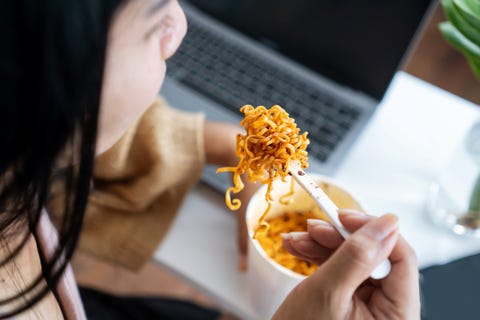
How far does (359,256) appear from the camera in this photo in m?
0.35

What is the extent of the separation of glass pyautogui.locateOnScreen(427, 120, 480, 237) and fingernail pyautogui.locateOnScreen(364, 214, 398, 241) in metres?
0.33

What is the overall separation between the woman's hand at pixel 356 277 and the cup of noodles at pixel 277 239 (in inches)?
1.3

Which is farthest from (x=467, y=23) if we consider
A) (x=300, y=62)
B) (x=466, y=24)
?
(x=300, y=62)

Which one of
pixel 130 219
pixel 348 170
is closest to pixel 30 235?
pixel 130 219

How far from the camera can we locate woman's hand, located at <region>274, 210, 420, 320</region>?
36cm

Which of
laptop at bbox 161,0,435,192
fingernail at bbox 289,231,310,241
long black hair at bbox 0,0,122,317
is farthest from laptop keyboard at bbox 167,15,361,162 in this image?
long black hair at bbox 0,0,122,317

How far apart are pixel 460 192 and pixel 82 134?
54 centimetres

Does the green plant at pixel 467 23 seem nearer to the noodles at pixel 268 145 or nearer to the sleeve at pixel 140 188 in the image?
the noodles at pixel 268 145

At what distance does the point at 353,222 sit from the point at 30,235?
0.35 meters

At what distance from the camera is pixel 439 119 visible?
0.77 meters

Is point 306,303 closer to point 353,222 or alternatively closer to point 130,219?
point 353,222

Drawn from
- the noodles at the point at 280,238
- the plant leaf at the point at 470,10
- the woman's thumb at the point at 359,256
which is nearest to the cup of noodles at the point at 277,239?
the noodles at the point at 280,238

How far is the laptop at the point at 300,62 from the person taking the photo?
0.67 metres

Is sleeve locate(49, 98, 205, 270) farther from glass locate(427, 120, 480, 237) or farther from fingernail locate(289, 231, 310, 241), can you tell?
glass locate(427, 120, 480, 237)
